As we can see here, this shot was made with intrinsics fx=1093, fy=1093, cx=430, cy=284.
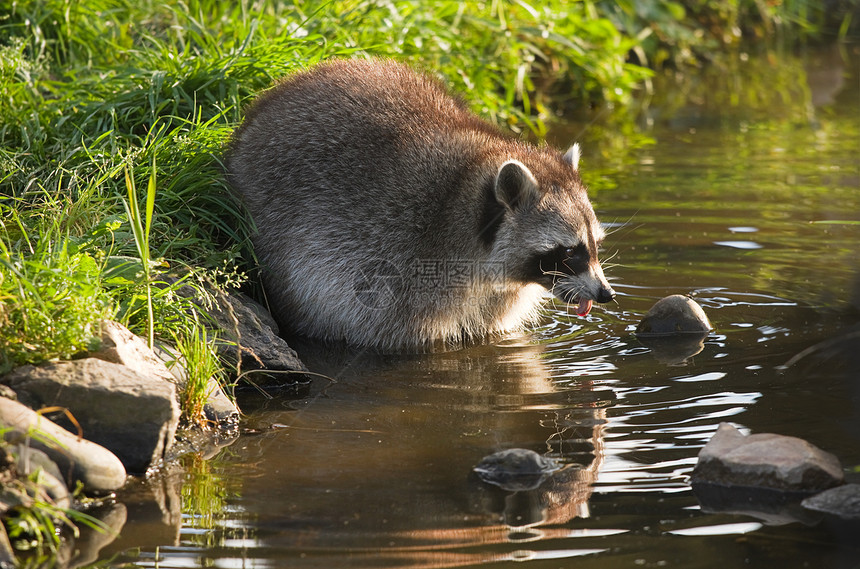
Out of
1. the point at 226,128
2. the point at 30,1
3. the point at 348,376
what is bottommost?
the point at 348,376

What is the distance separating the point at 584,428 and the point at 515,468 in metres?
0.58

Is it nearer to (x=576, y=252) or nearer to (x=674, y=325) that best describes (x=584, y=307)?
(x=576, y=252)

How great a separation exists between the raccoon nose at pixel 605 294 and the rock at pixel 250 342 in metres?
1.56

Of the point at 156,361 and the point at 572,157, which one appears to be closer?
the point at 156,361

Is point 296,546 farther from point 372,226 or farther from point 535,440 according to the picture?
point 372,226

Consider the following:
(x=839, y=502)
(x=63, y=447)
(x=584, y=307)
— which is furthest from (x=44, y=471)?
(x=584, y=307)

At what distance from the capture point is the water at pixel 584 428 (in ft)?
11.7

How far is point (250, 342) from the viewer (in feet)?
17.3

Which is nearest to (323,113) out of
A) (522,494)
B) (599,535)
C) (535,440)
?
(535,440)

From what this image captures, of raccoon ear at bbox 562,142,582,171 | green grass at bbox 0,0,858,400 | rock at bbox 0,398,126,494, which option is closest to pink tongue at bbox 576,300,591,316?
raccoon ear at bbox 562,142,582,171

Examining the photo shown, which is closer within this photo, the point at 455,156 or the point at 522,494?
the point at 522,494

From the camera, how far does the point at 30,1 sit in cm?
809

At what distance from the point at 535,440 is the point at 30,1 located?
18.6 ft

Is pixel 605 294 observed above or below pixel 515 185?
below
